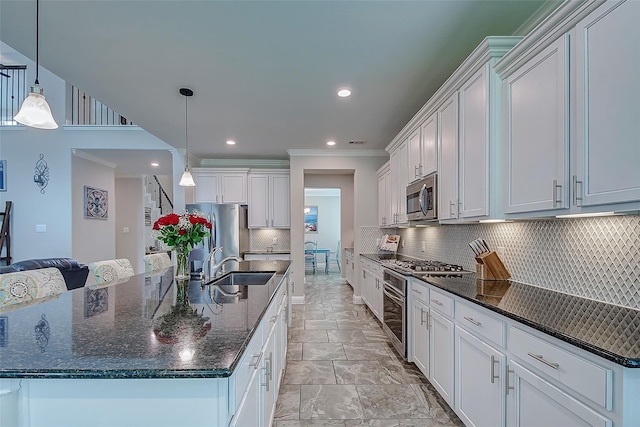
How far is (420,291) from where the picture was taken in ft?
8.49

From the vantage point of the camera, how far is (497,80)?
1.96 metres

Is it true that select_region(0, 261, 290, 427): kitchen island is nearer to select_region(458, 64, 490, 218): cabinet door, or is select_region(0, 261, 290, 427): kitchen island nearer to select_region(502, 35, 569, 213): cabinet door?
select_region(502, 35, 569, 213): cabinet door

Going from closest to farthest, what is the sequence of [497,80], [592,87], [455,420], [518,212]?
Answer: 1. [592,87]
2. [518,212]
3. [497,80]
4. [455,420]

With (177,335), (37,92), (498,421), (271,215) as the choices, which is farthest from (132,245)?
(498,421)

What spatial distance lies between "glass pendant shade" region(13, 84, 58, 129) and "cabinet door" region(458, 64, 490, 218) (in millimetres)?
2648

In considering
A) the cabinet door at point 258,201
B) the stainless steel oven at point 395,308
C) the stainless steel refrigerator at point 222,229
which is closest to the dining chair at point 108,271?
the stainless steel refrigerator at point 222,229

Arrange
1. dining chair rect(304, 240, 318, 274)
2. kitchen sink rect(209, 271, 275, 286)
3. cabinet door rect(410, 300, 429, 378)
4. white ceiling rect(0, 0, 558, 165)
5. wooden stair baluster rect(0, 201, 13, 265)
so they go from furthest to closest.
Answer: dining chair rect(304, 240, 318, 274) < wooden stair baluster rect(0, 201, 13, 265) < kitchen sink rect(209, 271, 275, 286) < cabinet door rect(410, 300, 429, 378) < white ceiling rect(0, 0, 558, 165)

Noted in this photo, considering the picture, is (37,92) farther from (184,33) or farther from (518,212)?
(518,212)

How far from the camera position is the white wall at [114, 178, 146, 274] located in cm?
753

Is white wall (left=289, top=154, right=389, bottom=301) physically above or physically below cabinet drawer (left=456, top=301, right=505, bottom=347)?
above

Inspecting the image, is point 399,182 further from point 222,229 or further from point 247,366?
point 247,366

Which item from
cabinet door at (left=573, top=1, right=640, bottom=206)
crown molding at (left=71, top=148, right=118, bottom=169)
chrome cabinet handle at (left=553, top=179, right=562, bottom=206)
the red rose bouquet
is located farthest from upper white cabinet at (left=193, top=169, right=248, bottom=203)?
cabinet door at (left=573, top=1, right=640, bottom=206)

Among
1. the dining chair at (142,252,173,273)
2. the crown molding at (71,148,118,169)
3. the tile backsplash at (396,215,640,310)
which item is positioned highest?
the crown molding at (71,148,118,169)

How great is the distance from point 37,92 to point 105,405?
194cm
